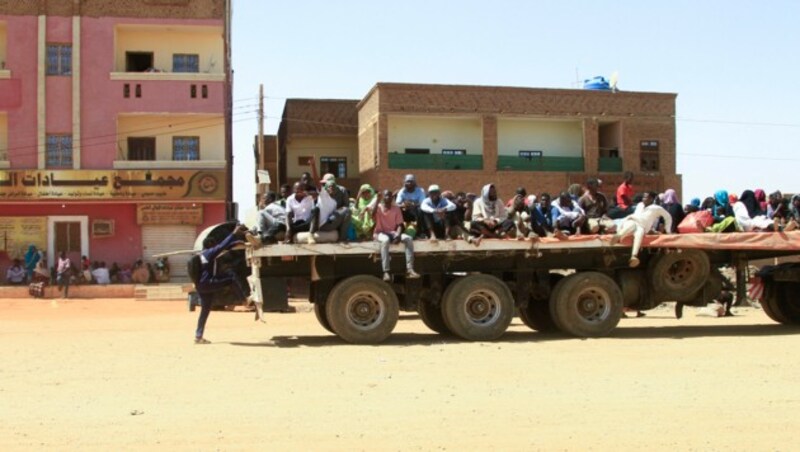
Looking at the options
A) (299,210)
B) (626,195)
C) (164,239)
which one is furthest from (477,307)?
(164,239)

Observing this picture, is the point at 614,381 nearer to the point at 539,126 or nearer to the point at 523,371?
the point at 523,371

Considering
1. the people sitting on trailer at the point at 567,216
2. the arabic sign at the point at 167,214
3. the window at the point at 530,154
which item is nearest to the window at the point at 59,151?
the arabic sign at the point at 167,214

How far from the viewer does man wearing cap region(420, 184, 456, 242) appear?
14.8m

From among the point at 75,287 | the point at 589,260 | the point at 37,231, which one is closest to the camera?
the point at 589,260

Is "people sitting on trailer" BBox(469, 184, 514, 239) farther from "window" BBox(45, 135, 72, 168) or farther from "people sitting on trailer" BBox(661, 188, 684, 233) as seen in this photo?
"window" BBox(45, 135, 72, 168)

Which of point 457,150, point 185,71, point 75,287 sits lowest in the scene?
point 75,287

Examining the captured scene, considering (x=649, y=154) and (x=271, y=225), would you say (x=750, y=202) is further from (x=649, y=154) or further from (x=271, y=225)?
(x=649, y=154)

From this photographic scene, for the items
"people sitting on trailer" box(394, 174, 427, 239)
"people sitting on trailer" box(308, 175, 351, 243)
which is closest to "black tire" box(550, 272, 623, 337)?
"people sitting on trailer" box(394, 174, 427, 239)

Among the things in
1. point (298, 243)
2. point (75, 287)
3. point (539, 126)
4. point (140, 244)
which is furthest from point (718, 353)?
point (539, 126)

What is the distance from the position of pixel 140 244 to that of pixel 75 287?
15.9ft

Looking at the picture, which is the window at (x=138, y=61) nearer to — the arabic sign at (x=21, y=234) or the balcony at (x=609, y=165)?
the arabic sign at (x=21, y=234)

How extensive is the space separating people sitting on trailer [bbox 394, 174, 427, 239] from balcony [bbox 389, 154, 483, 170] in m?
26.5

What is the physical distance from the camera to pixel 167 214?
3744cm

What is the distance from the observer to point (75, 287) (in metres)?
33.1
